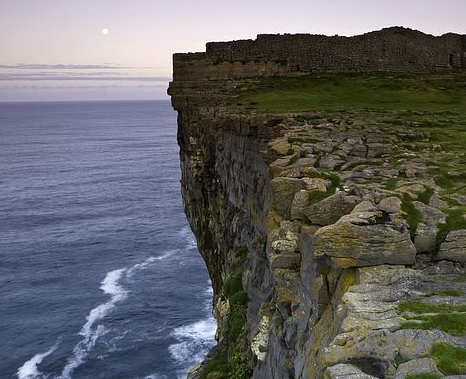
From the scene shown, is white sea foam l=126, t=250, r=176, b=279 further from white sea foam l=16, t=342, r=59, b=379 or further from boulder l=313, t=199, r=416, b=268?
boulder l=313, t=199, r=416, b=268

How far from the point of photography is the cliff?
8734 millimetres

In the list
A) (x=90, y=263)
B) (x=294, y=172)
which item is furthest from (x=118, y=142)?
(x=294, y=172)

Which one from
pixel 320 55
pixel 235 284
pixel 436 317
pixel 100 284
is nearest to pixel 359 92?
pixel 320 55

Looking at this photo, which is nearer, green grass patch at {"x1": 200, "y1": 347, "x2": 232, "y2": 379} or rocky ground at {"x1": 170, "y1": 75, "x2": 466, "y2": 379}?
rocky ground at {"x1": 170, "y1": 75, "x2": 466, "y2": 379}

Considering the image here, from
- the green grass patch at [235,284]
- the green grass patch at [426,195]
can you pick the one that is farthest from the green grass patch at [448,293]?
the green grass patch at [235,284]

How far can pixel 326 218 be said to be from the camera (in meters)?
12.2

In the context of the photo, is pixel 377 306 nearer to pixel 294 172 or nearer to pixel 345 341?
pixel 345 341

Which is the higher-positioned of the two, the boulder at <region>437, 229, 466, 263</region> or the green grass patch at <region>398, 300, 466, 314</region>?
the boulder at <region>437, 229, 466, 263</region>

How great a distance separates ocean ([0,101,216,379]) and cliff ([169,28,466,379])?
1248cm

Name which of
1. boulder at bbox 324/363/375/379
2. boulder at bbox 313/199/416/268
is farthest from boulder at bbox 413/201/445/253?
boulder at bbox 324/363/375/379

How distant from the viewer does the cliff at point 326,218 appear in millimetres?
8734

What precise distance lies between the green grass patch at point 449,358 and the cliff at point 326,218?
3cm

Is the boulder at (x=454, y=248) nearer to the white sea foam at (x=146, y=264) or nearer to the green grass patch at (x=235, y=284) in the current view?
the green grass patch at (x=235, y=284)

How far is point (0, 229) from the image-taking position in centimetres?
7594
